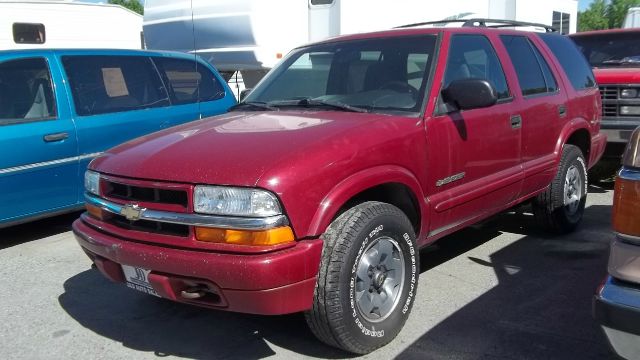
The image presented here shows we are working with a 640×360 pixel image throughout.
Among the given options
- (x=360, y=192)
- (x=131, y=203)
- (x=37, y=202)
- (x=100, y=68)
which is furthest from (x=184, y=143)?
(x=100, y=68)

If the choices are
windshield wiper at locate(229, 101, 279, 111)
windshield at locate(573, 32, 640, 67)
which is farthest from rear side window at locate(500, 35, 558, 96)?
windshield at locate(573, 32, 640, 67)

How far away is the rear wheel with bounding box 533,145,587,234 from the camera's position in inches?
214

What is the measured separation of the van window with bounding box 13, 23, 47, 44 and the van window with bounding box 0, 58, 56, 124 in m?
5.23

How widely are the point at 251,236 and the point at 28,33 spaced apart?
9.04 m

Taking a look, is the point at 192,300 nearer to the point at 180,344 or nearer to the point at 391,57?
the point at 180,344

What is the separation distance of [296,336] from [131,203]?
125 centimetres

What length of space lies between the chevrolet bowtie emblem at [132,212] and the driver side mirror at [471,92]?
1973 mm

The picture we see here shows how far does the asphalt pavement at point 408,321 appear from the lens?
3.63m

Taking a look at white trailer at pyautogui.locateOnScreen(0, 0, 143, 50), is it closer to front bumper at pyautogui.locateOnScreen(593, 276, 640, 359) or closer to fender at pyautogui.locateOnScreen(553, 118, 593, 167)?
fender at pyautogui.locateOnScreen(553, 118, 593, 167)

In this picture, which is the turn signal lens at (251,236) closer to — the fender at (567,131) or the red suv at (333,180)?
the red suv at (333,180)

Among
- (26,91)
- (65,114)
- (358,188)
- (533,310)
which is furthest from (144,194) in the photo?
(26,91)

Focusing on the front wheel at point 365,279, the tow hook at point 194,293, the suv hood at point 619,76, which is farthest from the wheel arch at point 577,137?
the tow hook at point 194,293

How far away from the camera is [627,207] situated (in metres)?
2.68

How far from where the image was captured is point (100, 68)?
6.29 meters
